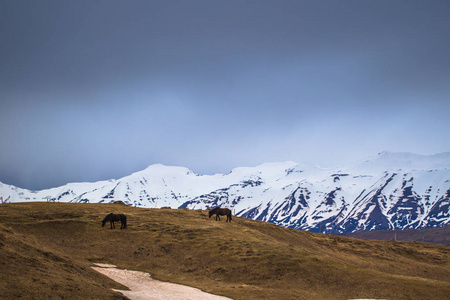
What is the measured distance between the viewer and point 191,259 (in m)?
44.0

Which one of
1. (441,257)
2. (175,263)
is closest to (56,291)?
(175,263)

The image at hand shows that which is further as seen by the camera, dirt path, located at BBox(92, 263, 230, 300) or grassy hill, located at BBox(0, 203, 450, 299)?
dirt path, located at BBox(92, 263, 230, 300)

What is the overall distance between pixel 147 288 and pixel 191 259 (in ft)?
45.8

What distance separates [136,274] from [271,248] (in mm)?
17469

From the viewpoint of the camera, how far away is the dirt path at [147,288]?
26555 millimetres

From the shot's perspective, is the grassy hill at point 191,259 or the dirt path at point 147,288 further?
the dirt path at point 147,288

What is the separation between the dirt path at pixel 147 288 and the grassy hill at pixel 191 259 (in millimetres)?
1705

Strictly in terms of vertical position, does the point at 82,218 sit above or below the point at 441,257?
above

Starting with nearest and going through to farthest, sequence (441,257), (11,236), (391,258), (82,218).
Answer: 1. (11,236)
2. (82,218)
3. (391,258)
4. (441,257)

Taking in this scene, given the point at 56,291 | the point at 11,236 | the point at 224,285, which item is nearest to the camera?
the point at 56,291

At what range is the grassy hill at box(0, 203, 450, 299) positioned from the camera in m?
22.8

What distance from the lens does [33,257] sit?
24.0m

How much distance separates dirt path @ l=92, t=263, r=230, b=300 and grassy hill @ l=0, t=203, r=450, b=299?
1705mm

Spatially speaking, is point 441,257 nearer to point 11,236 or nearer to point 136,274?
point 136,274
